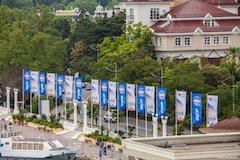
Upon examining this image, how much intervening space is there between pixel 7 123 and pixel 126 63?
13.3 metres

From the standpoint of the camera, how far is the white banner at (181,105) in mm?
81188

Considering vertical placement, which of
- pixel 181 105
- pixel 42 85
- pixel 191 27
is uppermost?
pixel 191 27

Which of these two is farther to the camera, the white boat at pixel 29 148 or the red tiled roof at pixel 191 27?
the red tiled roof at pixel 191 27

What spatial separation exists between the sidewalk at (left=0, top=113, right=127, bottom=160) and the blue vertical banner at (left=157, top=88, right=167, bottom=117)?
3.79 metres

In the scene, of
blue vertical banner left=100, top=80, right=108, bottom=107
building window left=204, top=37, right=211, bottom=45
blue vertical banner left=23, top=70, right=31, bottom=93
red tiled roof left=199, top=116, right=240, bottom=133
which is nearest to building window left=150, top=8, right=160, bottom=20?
building window left=204, top=37, right=211, bottom=45

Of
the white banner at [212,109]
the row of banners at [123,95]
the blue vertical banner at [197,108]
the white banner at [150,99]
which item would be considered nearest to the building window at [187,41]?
the row of banners at [123,95]

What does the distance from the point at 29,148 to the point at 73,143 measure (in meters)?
3.33

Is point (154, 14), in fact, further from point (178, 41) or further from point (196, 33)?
point (196, 33)

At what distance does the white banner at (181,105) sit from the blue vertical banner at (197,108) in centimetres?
187

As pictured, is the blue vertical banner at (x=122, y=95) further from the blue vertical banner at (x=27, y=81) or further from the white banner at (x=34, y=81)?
the blue vertical banner at (x=27, y=81)

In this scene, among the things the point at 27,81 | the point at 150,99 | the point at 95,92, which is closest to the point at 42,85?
the point at 27,81

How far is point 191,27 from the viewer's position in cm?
11781

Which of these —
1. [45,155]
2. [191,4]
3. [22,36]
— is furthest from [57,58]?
[45,155]

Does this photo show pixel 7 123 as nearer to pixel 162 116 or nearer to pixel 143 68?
pixel 143 68
